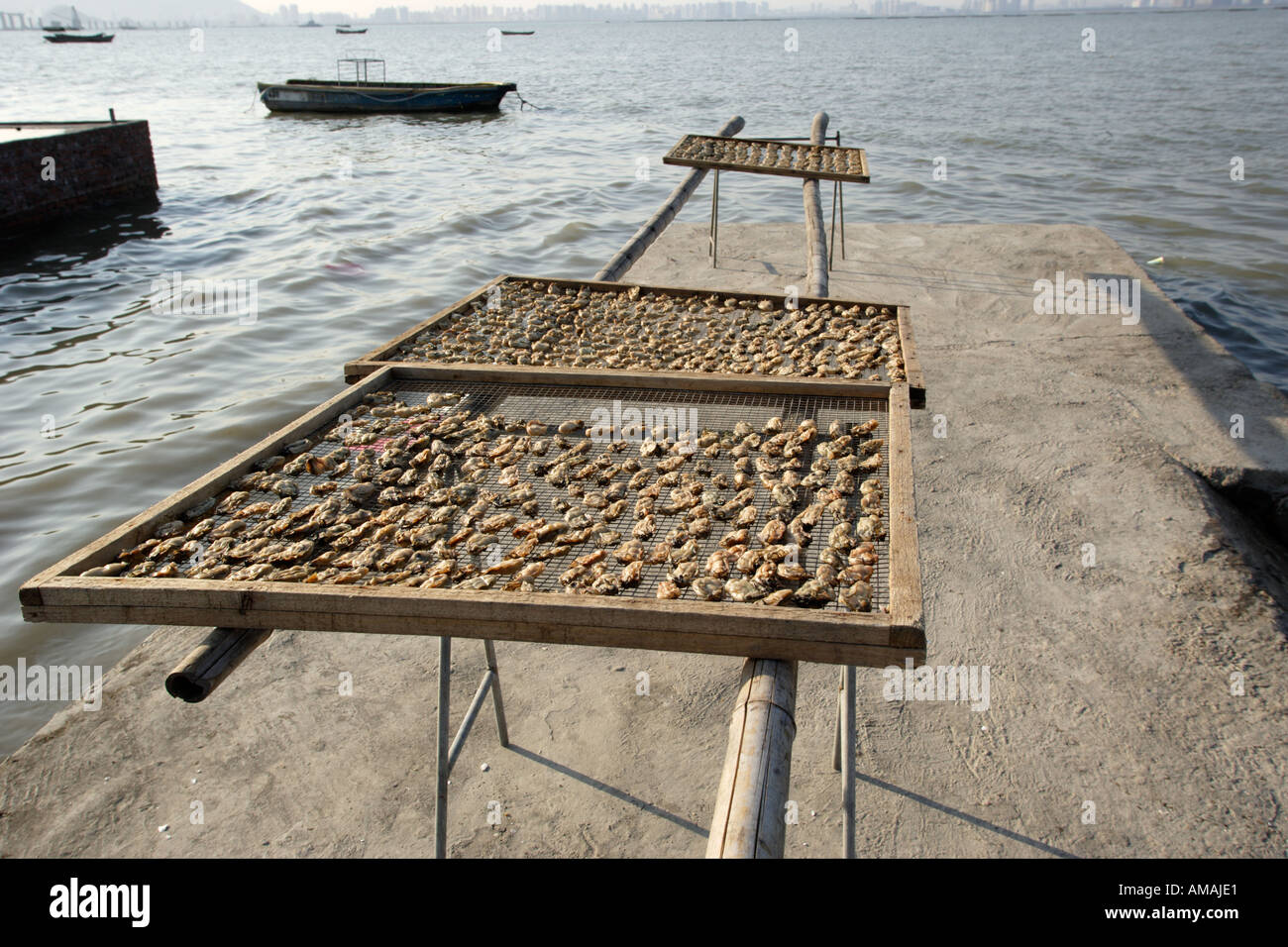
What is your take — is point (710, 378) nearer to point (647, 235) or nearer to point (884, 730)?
point (884, 730)

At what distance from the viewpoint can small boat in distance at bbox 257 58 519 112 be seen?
2805 centimetres

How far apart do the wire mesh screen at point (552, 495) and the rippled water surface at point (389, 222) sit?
2550 millimetres

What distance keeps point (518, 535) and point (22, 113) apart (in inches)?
1302

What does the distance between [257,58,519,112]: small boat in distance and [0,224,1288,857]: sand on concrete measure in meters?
27.2

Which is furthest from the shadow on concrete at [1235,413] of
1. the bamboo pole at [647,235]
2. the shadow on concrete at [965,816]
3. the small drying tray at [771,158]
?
the bamboo pole at [647,235]

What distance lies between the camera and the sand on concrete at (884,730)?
301 centimetres

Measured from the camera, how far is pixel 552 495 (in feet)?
9.07

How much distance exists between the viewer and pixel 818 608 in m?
2.06

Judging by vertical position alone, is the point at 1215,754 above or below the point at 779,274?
below

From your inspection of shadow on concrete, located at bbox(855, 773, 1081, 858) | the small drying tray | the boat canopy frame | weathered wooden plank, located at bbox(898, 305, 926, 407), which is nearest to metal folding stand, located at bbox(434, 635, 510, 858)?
shadow on concrete, located at bbox(855, 773, 1081, 858)

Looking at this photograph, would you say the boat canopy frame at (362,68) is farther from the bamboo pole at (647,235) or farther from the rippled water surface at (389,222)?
the bamboo pole at (647,235)

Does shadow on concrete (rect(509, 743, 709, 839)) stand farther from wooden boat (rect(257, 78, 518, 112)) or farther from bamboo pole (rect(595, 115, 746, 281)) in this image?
wooden boat (rect(257, 78, 518, 112))
